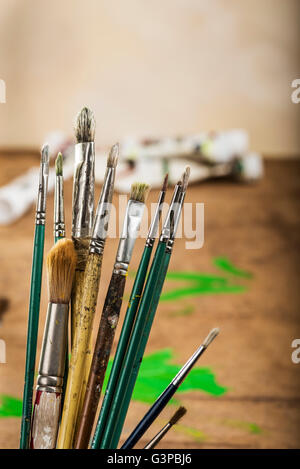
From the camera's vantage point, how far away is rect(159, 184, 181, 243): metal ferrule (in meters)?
0.21

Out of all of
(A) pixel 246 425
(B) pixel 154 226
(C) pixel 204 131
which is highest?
(C) pixel 204 131

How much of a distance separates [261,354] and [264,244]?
21cm

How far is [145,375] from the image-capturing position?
0.54m

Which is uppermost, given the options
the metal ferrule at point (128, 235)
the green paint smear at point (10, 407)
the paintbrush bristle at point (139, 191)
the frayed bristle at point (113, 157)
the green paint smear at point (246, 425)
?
the frayed bristle at point (113, 157)

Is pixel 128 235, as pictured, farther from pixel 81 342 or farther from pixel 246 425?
pixel 246 425

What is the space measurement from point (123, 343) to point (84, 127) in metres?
0.09

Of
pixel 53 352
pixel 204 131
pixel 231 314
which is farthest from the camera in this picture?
pixel 204 131

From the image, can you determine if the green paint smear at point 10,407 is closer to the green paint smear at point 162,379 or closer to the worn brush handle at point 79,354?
the green paint smear at point 162,379

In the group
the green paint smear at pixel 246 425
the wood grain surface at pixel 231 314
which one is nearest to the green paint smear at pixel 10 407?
the wood grain surface at pixel 231 314

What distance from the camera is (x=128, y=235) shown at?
0.69ft

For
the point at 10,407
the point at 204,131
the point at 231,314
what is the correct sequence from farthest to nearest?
the point at 204,131, the point at 231,314, the point at 10,407

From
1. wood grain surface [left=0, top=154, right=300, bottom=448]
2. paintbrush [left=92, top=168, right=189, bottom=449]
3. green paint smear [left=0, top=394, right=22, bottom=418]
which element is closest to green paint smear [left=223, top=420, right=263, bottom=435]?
wood grain surface [left=0, top=154, right=300, bottom=448]

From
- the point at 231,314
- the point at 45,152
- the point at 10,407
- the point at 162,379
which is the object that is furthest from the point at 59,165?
the point at 231,314

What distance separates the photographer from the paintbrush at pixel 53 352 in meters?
0.20
